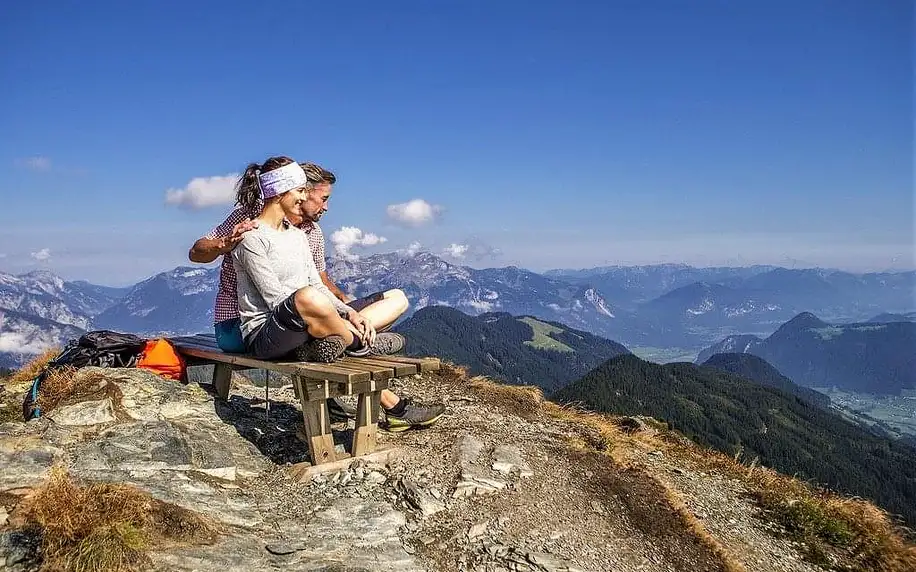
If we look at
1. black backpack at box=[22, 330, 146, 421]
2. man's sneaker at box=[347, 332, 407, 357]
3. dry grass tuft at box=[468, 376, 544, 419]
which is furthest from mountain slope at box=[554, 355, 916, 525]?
black backpack at box=[22, 330, 146, 421]

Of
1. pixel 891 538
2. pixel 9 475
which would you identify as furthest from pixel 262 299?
pixel 891 538

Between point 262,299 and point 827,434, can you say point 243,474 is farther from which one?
point 827,434

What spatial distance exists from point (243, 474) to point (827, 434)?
209 m

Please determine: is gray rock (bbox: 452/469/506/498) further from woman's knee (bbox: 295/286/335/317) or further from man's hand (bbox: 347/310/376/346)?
woman's knee (bbox: 295/286/335/317)

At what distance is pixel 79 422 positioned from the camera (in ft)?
26.4

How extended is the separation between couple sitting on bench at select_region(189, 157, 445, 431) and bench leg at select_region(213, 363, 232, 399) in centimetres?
101

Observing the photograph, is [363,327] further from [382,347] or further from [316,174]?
[316,174]

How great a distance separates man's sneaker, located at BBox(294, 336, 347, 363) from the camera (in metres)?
7.93

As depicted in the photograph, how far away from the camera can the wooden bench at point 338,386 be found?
752cm

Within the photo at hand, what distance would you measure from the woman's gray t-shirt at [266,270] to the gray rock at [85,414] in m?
2.08

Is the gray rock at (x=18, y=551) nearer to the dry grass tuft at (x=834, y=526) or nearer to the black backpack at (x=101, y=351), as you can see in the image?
the black backpack at (x=101, y=351)

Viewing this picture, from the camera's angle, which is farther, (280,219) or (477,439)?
(477,439)

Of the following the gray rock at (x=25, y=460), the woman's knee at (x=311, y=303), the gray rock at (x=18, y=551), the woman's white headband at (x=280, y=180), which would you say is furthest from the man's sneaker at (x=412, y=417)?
the gray rock at (x=18, y=551)

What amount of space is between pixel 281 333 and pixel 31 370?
737 cm
